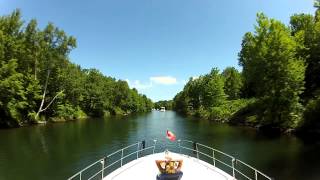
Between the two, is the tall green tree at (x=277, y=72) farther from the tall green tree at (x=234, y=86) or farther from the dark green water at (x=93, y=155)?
the tall green tree at (x=234, y=86)

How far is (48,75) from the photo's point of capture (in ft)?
261

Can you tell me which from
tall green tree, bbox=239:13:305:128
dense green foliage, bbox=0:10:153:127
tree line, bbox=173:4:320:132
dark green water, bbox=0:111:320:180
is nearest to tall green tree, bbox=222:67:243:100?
tree line, bbox=173:4:320:132

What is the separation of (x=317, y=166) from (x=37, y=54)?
65713 mm

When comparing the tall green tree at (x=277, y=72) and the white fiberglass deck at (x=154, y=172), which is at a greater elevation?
the tall green tree at (x=277, y=72)

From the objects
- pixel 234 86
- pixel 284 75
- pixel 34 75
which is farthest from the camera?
pixel 234 86

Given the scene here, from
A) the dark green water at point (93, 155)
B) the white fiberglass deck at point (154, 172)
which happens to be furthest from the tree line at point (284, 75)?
the white fiberglass deck at point (154, 172)

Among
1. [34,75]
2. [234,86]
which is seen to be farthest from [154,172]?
[234,86]

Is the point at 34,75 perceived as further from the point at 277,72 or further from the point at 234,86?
the point at 234,86

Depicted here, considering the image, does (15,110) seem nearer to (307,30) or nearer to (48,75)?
(48,75)

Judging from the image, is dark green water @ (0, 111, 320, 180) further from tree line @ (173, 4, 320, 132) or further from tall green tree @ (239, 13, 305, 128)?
tall green tree @ (239, 13, 305, 128)

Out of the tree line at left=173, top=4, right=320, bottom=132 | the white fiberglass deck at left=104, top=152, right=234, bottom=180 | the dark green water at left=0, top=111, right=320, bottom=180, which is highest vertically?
the tree line at left=173, top=4, right=320, bottom=132

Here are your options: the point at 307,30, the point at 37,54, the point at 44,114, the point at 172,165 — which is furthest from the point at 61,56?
the point at 172,165

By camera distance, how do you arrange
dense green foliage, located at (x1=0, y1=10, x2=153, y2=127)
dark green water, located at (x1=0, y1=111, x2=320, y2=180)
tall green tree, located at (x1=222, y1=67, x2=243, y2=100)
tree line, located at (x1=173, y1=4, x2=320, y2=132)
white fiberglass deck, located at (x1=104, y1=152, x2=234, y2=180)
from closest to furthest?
white fiberglass deck, located at (x1=104, y1=152, x2=234, y2=180), dark green water, located at (x1=0, y1=111, x2=320, y2=180), tree line, located at (x1=173, y1=4, x2=320, y2=132), dense green foliage, located at (x1=0, y1=10, x2=153, y2=127), tall green tree, located at (x1=222, y1=67, x2=243, y2=100)

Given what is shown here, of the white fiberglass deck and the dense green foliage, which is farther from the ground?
the dense green foliage
